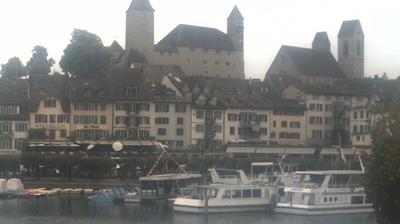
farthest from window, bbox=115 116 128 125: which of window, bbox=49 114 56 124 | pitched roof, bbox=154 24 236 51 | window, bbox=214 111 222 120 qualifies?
pitched roof, bbox=154 24 236 51

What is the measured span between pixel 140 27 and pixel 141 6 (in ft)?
11.3

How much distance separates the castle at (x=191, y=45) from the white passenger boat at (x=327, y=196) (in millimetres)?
73050

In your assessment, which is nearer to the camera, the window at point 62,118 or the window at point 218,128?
the window at point 62,118

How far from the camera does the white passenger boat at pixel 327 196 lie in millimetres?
84875

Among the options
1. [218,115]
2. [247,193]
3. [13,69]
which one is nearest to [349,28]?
[13,69]

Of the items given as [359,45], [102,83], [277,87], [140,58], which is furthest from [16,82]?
[359,45]

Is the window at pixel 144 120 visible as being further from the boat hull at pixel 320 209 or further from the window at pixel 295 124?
the boat hull at pixel 320 209

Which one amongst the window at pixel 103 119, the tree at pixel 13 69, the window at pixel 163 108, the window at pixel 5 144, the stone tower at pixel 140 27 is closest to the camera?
the window at pixel 5 144

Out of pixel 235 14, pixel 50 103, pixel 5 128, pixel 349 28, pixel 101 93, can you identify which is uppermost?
pixel 235 14

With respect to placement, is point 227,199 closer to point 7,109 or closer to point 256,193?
point 256,193

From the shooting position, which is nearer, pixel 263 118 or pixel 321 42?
pixel 263 118

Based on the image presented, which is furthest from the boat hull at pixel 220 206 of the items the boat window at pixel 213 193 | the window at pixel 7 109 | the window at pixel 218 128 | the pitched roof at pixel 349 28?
the pitched roof at pixel 349 28

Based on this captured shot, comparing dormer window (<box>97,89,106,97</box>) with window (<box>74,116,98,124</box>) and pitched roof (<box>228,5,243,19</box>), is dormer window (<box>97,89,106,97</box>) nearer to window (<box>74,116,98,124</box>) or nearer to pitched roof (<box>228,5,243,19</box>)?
window (<box>74,116,98,124</box>)

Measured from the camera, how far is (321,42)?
611 feet
